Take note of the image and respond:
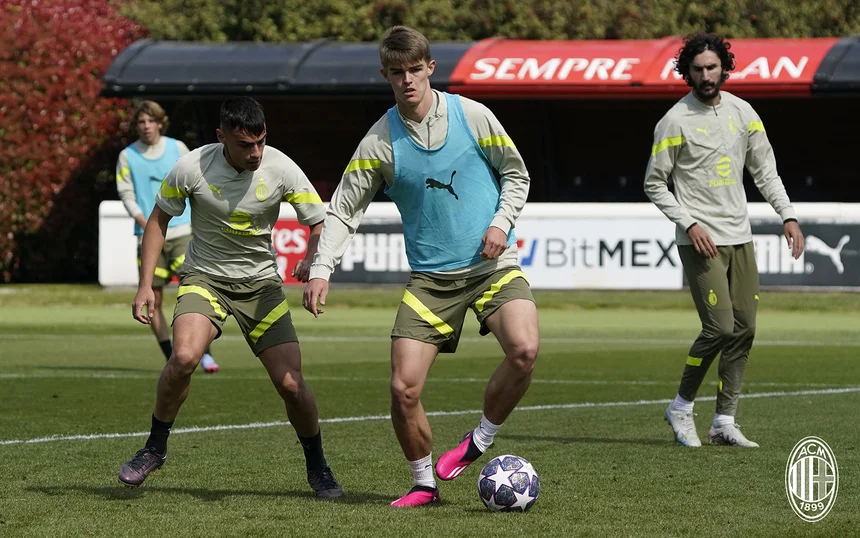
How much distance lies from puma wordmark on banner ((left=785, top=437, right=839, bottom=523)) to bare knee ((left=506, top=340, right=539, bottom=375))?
1304 millimetres

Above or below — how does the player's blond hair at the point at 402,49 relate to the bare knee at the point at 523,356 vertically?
above

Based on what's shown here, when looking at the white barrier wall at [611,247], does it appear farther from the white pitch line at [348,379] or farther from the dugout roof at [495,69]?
the white pitch line at [348,379]

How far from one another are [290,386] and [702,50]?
327 cm

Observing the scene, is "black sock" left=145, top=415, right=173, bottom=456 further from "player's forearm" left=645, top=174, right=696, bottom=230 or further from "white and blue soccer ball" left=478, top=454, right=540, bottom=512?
"player's forearm" left=645, top=174, right=696, bottom=230

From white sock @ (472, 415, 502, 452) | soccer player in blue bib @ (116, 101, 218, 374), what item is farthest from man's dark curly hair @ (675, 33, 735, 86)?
soccer player in blue bib @ (116, 101, 218, 374)

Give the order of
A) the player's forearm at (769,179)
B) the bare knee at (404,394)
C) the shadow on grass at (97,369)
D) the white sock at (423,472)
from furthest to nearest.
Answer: the shadow on grass at (97,369)
the player's forearm at (769,179)
the white sock at (423,472)
the bare knee at (404,394)

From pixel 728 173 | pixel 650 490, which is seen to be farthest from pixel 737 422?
pixel 650 490

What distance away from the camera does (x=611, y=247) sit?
23.1m

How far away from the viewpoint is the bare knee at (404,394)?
21.9 ft

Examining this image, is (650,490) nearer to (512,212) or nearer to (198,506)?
(512,212)

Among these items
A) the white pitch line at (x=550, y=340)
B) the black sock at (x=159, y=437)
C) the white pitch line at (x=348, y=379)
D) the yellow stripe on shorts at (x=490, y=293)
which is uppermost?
the yellow stripe on shorts at (x=490, y=293)

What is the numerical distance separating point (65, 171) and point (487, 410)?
2415cm

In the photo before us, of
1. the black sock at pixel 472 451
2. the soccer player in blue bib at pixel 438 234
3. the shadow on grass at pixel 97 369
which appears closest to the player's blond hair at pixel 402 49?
the soccer player in blue bib at pixel 438 234

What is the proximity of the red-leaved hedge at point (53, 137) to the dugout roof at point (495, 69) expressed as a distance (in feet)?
6.08
